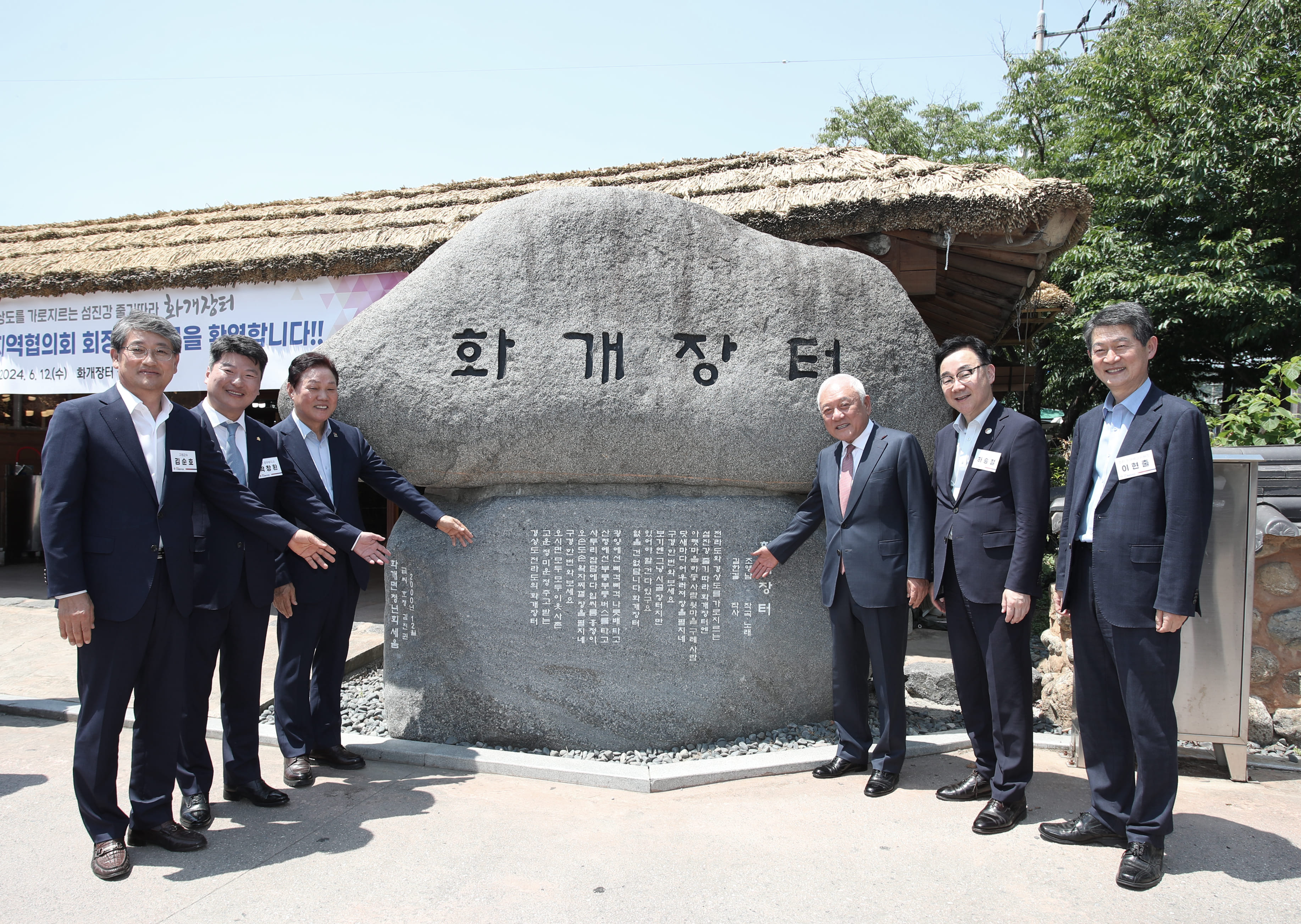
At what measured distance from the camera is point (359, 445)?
367 cm

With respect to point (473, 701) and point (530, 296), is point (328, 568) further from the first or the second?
point (530, 296)

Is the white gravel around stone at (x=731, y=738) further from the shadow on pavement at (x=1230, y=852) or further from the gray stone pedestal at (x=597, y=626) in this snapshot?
the shadow on pavement at (x=1230, y=852)

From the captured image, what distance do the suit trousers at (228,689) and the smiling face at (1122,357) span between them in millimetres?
3165

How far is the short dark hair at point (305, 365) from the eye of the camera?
3514 millimetres

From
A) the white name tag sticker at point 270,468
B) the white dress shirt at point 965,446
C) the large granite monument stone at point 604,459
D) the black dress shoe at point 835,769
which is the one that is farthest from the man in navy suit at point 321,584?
the white dress shirt at point 965,446

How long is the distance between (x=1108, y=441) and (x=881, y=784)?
5.15 feet

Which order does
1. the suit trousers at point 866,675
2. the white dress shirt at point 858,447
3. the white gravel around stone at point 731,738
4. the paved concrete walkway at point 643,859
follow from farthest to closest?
the white gravel around stone at point 731,738
the white dress shirt at point 858,447
the suit trousers at point 866,675
the paved concrete walkway at point 643,859

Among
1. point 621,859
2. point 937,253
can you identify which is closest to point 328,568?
point 621,859

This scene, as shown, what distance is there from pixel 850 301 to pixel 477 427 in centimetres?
186

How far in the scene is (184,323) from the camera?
Answer: 21.1 ft

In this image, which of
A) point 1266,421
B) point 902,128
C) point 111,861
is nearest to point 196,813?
point 111,861

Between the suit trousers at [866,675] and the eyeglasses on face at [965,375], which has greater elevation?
the eyeglasses on face at [965,375]

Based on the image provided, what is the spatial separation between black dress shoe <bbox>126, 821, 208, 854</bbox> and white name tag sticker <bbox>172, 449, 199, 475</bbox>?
119cm

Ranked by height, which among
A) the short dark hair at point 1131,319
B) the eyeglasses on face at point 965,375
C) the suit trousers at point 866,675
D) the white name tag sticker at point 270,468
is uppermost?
the short dark hair at point 1131,319
